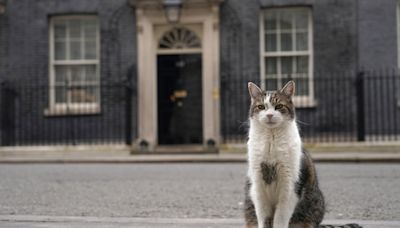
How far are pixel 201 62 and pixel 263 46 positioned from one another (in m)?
1.80

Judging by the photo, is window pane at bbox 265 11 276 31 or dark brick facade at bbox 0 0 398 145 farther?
window pane at bbox 265 11 276 31

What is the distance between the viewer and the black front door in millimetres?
16953

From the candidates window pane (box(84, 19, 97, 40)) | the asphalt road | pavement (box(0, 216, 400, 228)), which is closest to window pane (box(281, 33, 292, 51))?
the asphalt road

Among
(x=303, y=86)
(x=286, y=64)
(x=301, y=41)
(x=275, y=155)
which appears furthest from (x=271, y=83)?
(x=275, y=155)

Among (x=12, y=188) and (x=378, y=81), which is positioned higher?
(x=378, y=81)

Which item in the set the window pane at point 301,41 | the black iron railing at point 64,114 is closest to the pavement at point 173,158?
the black iron railing at point 64,114

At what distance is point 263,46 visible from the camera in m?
16.9

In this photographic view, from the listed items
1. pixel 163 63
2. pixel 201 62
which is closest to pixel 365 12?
pixel 201 62

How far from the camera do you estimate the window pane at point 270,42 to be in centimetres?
1692

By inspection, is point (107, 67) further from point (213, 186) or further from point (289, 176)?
point (289, 176)

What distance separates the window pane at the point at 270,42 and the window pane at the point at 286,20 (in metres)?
0.37

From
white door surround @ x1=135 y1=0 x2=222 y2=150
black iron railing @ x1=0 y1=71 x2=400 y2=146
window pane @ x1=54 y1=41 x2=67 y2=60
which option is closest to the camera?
black iron railing @ x1=0 y1=71 x2=400 y2=146

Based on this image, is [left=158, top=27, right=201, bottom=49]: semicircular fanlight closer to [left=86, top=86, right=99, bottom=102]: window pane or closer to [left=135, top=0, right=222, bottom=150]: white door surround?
[left=135, top=0, right=222, bottom=150]: white door surround

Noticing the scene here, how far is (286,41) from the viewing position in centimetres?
1688
